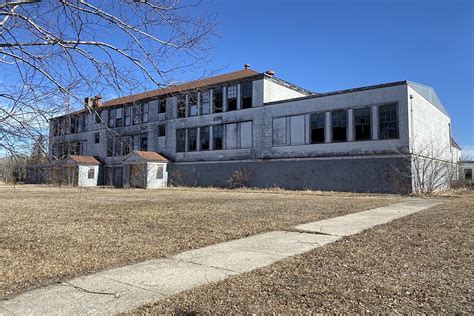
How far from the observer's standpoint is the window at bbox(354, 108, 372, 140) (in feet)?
103

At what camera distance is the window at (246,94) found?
39.2 m

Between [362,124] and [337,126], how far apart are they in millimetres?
2082

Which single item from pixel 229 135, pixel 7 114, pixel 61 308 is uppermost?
pixel 229 135

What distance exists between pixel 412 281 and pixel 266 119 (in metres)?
32.6

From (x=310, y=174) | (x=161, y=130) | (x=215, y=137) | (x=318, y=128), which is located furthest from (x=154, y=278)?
(x=161, y=130)

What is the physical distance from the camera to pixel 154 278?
5754mm

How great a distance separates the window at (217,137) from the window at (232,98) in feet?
7.03

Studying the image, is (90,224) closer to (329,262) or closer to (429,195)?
(329,262)

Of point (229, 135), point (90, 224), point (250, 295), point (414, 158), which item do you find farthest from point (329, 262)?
point (229, 135)

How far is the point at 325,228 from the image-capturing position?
10789 millimetres

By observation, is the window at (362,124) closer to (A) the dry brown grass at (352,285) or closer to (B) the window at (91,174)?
(A) the dry brown grass at (352,285)

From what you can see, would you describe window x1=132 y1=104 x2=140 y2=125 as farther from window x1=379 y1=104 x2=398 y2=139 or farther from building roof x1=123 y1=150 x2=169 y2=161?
building roof x1=123 y1=150 x2=169 y2=161

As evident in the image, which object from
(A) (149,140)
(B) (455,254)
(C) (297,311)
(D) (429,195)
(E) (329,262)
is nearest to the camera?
(C) (297,311)

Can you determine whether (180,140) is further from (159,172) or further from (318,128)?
(318,128)
